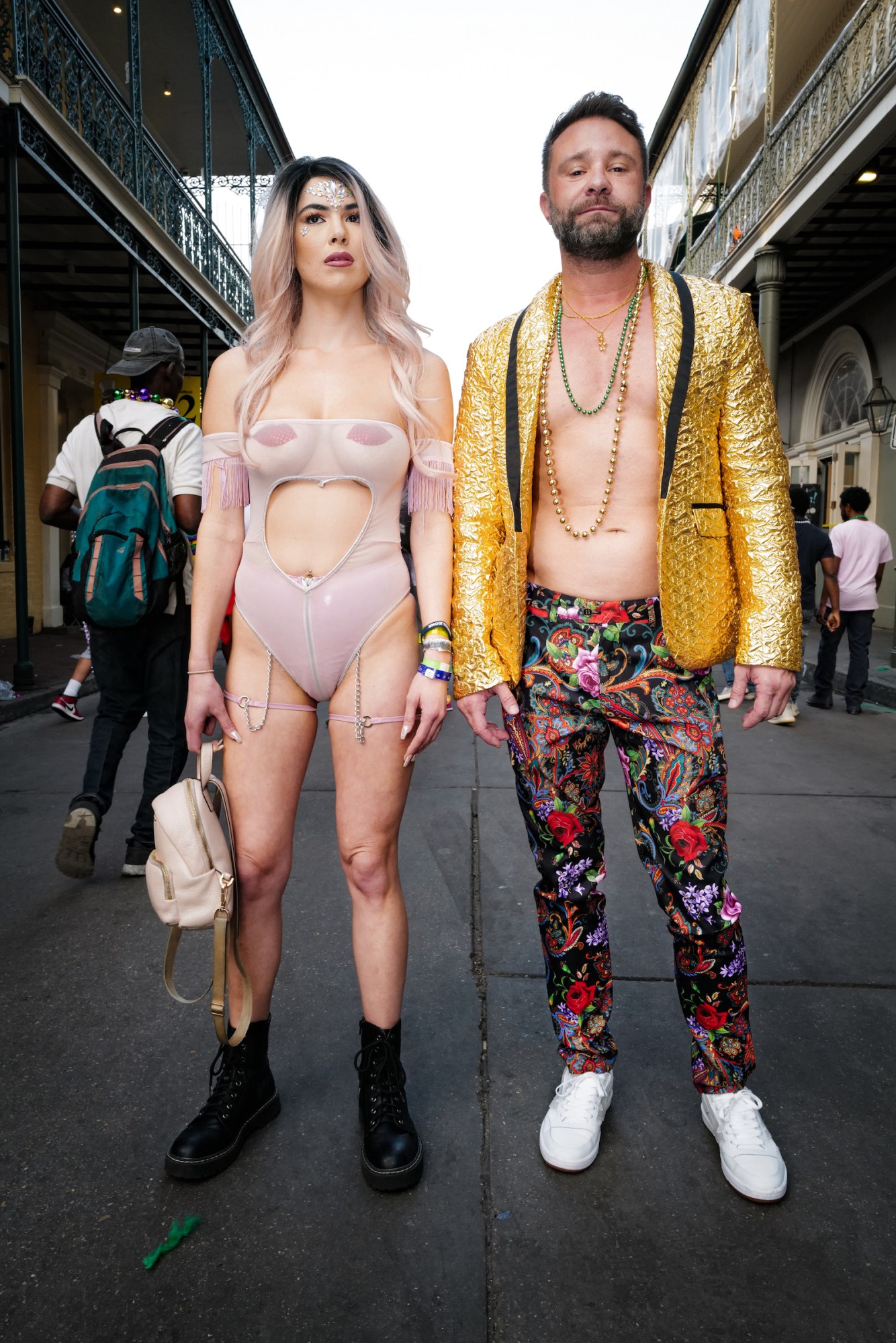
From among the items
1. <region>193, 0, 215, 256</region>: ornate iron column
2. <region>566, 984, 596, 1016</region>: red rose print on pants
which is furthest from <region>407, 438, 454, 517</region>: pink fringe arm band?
<region>193, 0, 215, 256</region>: ornate iron column

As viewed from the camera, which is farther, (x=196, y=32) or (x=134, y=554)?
(x=196, y=32)

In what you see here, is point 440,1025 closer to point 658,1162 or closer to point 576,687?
point 658,1162

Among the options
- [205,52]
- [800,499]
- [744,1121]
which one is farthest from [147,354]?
[205,52]

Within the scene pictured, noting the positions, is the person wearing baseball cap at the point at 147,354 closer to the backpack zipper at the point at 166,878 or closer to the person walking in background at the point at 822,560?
the backpack zipper at the point at 166,878

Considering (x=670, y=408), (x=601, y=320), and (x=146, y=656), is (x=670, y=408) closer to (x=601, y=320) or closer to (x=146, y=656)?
(x=601, y=320)

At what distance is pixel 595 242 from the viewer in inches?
75.9

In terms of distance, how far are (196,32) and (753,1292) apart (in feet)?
54.4

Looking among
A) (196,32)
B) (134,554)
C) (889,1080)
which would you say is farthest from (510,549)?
(196,32)

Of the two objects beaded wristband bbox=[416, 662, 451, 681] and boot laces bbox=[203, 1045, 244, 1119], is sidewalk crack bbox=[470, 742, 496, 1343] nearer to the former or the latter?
Result: boot laces bbox=[203, 1045, 244, 1119]

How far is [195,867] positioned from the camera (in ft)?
6.16

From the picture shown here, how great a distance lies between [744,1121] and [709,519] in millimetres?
1321

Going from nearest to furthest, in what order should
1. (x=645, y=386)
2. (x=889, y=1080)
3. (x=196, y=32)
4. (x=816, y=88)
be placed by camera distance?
(x=645, y=386) < (x=889, y=1080) < (x=816, y=88) < (x=196, y=32)

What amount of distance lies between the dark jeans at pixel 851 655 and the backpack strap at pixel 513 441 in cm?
651

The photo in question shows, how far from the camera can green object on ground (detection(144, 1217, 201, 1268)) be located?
1717mm
